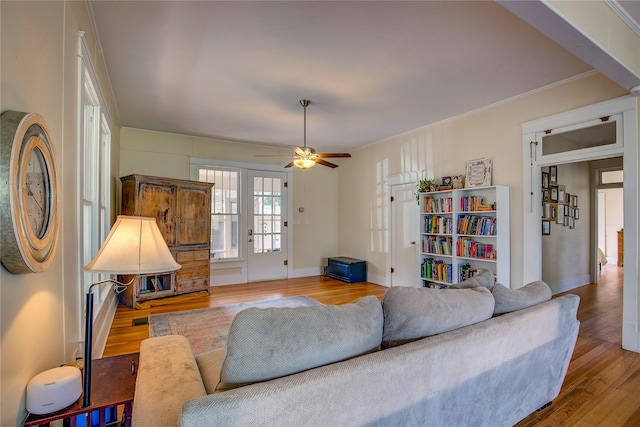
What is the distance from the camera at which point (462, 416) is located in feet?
4.83

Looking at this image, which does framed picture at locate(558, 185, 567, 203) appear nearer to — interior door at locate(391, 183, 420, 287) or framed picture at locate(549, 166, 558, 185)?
framed picture at locate(549, 166, 558, 185)

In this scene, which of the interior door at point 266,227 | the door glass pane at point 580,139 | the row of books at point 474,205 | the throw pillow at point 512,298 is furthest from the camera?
the interior door at point 266,227

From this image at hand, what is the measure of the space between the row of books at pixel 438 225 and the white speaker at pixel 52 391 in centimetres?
426

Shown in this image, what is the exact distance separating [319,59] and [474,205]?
2719mm

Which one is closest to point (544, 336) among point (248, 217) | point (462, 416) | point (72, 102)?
point (462, 416)

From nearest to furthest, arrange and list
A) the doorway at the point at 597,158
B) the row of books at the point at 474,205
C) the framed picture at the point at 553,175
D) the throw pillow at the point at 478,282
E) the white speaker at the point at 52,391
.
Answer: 1. the white speaker at the point at 52,391
2. the throw pillow at the point at 478,282
3. the doorway at the point at 597,158
4. the row of books at the point at 474,205
5. the framed picture at the point at 553,175

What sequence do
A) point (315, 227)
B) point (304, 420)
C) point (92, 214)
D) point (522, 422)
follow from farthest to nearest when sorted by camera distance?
1. point (315, 227)
2. point (92, 214)
3. point (522, 422)
4. point (304, 420)

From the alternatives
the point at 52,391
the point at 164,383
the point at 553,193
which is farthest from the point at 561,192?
the point at 52,391

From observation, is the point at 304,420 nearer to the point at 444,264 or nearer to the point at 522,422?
the point at 522,422

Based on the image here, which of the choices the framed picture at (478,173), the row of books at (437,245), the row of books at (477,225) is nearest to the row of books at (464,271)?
the row of books at (437,245)

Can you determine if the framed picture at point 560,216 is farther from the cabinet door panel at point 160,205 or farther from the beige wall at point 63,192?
the beige wall at point 63,192

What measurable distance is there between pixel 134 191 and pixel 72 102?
2.85 metres

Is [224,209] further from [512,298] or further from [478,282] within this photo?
[512,298]

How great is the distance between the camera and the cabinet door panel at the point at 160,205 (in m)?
4.38
